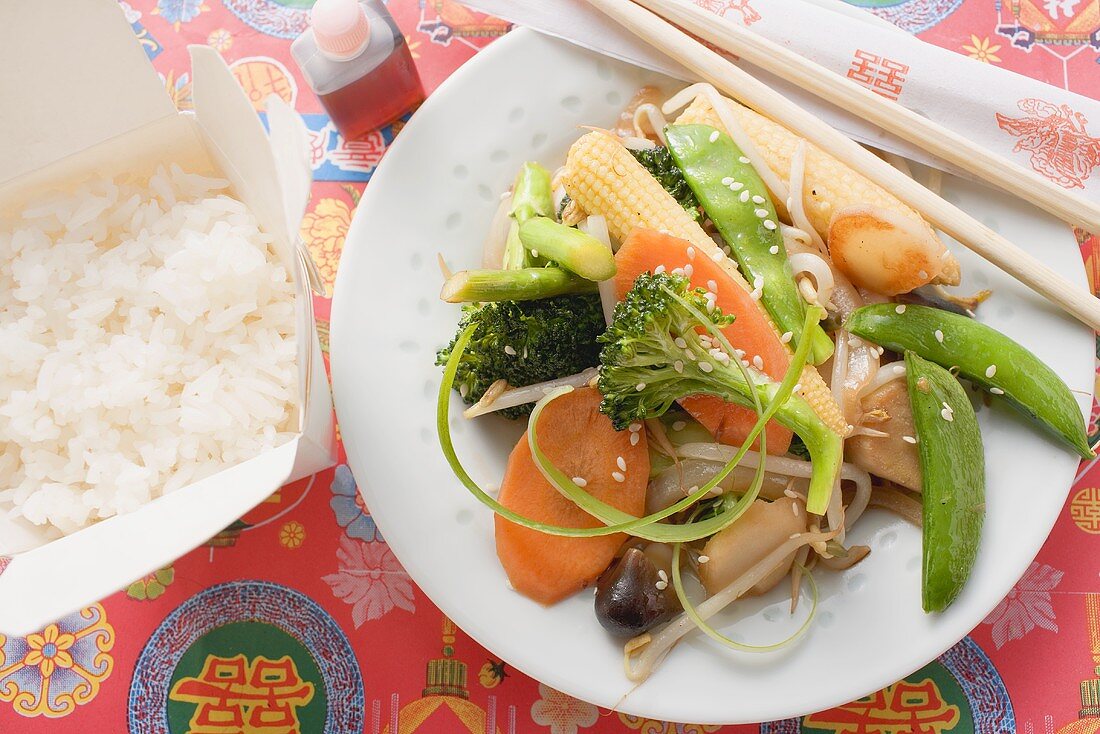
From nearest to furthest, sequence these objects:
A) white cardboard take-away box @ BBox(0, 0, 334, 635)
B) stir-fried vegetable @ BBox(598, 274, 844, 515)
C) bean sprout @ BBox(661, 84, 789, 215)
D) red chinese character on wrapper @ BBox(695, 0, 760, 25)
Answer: white cardboard take-away box @ BBox(0, 0, 334, 635), stir-fried vegetable @ BBox(598, 274, 844, 515), bean sprout @ BBox(661, 84, 789, 215), red chinese character on wrapper @ BBox(695, 0, 760, 25)

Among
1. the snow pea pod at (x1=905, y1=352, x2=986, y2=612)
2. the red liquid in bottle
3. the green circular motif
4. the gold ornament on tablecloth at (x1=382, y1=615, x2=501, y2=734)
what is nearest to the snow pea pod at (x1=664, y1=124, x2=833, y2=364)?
the snow pea pod at (x1=905, y1=352, x2=986, y2=612)

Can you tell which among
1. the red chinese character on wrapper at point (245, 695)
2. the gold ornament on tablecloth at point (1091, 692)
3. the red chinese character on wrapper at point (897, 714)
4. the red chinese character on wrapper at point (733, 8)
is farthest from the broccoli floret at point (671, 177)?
the red chinese character on wrapper at point (245, 695)

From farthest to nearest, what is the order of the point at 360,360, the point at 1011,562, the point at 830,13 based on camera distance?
the point at 830,13
the point at 360,360
the point at 1011,562

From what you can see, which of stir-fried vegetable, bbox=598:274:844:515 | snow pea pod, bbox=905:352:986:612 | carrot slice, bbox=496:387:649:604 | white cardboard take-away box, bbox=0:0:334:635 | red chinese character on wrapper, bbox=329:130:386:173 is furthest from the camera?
red chinese character on wrapper, bbox=329:130:386:173

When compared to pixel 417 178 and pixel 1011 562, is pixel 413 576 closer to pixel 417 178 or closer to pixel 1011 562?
pixel 417 178

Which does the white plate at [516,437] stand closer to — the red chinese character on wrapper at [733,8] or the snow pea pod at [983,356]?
the snow pea pod at [983,356]

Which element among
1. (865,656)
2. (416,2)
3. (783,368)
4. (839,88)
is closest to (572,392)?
(783,368)

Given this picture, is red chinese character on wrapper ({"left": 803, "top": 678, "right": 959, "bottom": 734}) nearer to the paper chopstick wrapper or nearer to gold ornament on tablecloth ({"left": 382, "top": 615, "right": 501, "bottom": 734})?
gold ornament on tablecloth ({"left": 382, "top": 615, "right": 501, "bottom": 734})
